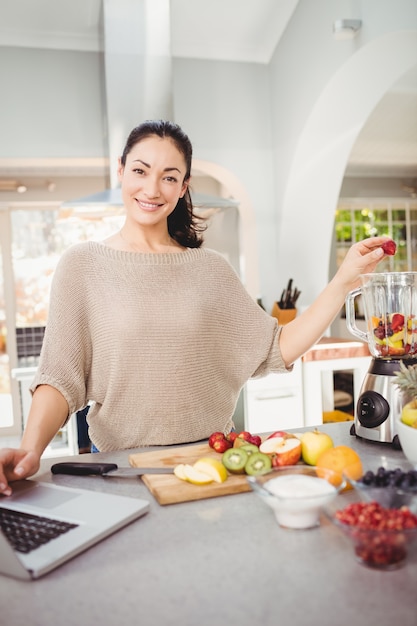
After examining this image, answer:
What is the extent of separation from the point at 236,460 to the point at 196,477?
0.25 feet

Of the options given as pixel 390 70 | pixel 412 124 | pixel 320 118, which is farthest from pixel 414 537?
pixel 412 124

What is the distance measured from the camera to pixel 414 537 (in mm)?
681

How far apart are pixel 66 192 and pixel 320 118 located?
137 inches

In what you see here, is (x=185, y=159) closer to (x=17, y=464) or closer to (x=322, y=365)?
(x=17, y=464)

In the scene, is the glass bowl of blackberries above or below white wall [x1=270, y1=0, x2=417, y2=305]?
below

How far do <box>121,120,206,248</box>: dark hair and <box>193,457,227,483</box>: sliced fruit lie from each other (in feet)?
2.36

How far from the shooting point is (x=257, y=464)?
96 centimetres

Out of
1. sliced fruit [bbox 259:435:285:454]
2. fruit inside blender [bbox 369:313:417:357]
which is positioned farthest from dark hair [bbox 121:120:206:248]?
sliced fruit [bbox 259:435:285:454]

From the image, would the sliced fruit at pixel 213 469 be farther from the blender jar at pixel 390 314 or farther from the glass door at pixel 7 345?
the glass door at pixel 7 345

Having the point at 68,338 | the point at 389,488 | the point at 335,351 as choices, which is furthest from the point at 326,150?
the point at 389,488

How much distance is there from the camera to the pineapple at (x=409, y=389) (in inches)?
40.6

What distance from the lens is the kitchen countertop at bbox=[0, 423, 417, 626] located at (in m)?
0.61

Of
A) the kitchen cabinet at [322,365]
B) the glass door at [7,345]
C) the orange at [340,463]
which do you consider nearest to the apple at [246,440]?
the orange at [340,463]

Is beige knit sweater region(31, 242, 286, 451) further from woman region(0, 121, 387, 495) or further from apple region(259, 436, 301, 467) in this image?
apple region(259, 436, 301, 467)
